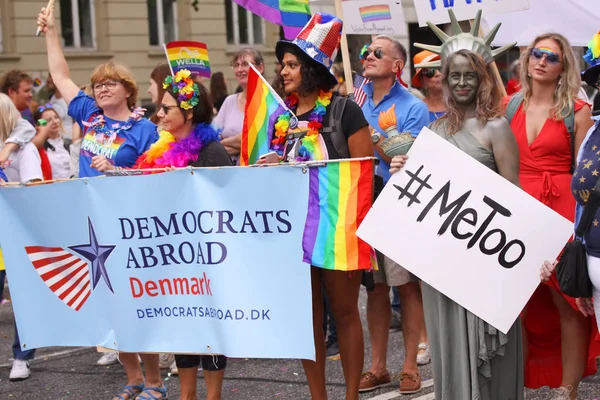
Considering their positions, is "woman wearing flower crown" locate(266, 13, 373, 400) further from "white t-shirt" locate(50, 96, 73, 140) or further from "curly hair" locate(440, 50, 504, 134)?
"white t-shirt" locate(50, 96, 73, 140)

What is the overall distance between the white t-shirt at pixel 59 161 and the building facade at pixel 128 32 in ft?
35.8

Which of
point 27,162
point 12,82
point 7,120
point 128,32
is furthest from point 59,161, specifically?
point 128,32

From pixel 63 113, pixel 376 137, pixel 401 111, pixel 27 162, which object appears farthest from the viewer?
pixel 63 113

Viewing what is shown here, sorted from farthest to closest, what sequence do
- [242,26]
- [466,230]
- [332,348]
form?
[242,26] → [332,348] → [466,230]

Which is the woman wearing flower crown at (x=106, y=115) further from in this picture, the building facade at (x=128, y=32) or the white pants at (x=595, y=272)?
the building facade at (x=128, y=32)

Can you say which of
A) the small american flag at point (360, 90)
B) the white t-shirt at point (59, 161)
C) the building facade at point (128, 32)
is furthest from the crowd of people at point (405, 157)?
the building facade at point (128, 32)

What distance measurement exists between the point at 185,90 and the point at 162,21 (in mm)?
18926

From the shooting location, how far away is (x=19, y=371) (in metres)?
7.00

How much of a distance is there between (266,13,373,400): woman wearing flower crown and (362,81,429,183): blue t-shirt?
→ 1.09 m

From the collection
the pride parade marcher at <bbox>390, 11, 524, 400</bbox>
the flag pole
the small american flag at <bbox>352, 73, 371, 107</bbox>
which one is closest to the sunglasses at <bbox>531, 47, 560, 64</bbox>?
the pride parade marcher at <bbox>390, 11, 524, 400</bbox>

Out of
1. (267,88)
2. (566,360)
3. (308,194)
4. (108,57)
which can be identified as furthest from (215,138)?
(108,57)

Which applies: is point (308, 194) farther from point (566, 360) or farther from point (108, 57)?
point (108, 57)

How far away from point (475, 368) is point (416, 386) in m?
1.40

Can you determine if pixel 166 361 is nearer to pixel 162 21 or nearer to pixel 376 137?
pixel 376 137
